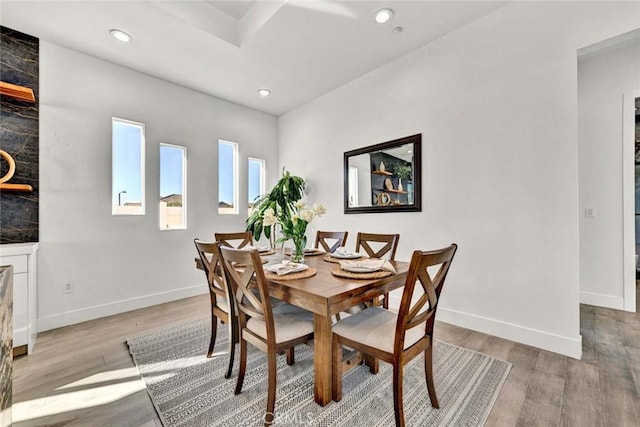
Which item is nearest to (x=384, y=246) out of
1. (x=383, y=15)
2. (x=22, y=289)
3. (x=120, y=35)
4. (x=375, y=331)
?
(x=375, y=331)

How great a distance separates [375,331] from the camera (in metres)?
1.49

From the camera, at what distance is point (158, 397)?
166 centimetres

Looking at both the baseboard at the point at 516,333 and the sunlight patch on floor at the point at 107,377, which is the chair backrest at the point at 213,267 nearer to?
the sunlight patch on floor at the point at 107,377

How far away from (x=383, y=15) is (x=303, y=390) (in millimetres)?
3070

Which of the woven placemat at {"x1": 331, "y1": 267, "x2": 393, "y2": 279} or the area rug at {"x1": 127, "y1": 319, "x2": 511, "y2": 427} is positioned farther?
the woven placemat at {"x1": 331, "y1": 267, "x2": 393, "y2": 279}

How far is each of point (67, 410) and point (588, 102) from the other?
5.40m

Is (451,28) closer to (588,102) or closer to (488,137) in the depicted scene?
(488,137)

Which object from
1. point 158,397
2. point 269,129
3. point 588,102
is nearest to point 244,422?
point 158,397

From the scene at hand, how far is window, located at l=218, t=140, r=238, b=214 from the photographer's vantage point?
4.09 metres

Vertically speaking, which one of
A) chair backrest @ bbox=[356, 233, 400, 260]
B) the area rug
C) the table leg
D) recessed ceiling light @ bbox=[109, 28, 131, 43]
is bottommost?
the area rug

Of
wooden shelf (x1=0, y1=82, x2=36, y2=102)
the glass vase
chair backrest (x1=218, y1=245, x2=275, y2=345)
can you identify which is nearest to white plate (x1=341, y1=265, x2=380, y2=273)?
the glass vase

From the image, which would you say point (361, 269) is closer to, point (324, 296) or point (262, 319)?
point (324, 296)

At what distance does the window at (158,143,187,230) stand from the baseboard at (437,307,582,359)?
345 centimetres

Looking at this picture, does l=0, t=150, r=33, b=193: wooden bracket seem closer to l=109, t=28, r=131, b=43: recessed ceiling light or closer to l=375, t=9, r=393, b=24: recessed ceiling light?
l=109, t=28, r=131, b=43: recessed ceiling light
